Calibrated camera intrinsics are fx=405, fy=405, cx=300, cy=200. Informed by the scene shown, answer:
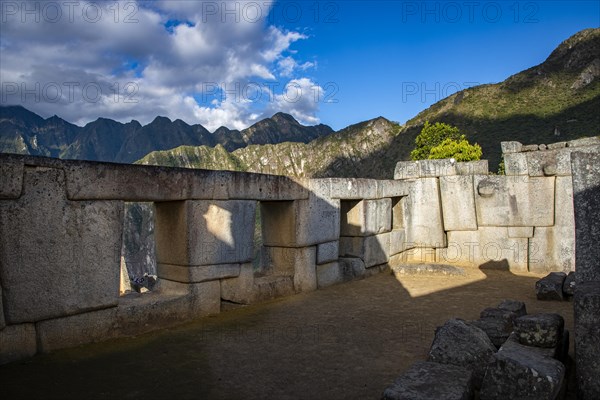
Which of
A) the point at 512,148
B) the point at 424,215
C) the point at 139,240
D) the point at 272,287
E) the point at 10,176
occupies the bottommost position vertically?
the point at 139,240

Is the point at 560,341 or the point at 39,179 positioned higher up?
the point at 39,179

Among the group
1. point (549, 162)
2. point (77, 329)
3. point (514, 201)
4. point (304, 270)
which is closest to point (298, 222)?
point (304, 270)

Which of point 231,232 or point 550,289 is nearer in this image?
point 231,232

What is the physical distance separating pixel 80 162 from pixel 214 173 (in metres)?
1.67

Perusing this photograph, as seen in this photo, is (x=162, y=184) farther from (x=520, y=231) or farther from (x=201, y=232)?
(x=520, y=231)

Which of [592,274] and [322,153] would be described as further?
[322,153]

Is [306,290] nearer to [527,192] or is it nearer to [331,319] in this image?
[331,319]

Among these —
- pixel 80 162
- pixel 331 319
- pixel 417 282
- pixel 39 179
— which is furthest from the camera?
pixel 417 282

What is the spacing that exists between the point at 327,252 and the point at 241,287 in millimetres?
2091

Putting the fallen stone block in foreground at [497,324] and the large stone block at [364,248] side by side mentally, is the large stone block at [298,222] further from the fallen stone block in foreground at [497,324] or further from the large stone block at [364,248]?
the fallen stone block in foreground at [497,324]

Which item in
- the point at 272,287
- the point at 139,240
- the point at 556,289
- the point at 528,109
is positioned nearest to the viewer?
the point at 556,289

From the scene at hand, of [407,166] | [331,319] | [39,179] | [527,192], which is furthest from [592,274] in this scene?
[407,166]

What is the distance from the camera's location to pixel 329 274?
750cm

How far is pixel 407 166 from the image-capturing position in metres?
9.94
